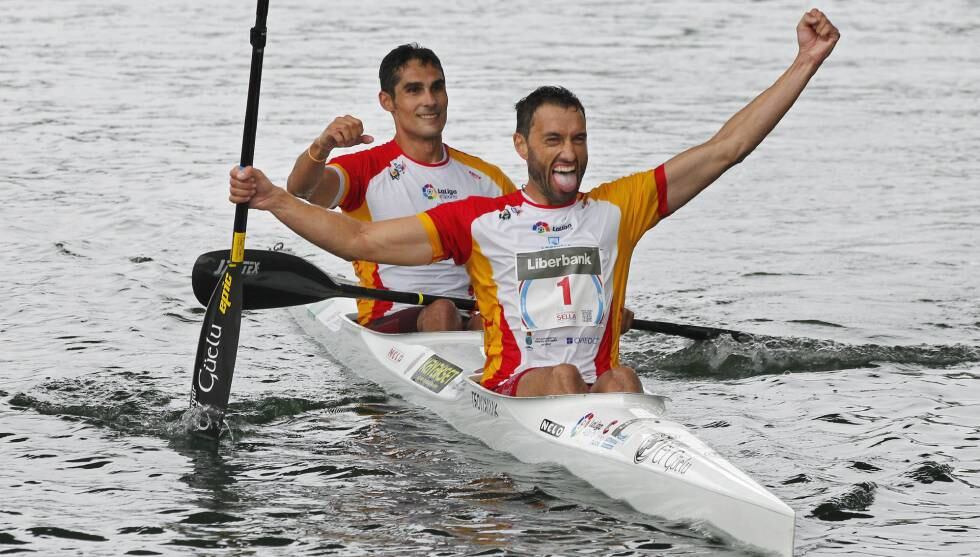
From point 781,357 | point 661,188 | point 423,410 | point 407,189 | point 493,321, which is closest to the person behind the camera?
point 661,188

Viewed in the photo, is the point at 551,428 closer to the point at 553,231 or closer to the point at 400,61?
the point at 553,231

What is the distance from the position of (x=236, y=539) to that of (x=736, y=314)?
5662 millimetres

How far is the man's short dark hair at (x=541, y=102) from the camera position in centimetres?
659

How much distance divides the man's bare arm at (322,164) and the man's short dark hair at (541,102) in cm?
121

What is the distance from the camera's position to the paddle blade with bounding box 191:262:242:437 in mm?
7789

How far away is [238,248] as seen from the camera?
25.0 feet

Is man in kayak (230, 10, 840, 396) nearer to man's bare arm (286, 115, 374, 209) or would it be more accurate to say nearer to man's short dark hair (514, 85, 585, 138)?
man's short dark hair (514, 85, 585, 138)

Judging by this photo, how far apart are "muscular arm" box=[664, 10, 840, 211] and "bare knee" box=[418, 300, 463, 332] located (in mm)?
2115

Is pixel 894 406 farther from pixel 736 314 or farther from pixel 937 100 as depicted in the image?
pixel 937 100

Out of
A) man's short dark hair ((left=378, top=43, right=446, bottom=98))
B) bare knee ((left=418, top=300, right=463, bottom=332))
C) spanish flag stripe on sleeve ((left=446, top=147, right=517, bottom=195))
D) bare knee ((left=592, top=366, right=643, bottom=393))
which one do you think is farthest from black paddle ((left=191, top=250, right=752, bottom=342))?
bare knee ((left=592, top=366, right=643, bottom=393))

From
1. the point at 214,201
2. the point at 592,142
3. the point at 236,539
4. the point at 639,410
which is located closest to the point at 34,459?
the point at 236,539

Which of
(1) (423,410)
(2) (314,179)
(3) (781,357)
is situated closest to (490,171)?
(2) (314,179)

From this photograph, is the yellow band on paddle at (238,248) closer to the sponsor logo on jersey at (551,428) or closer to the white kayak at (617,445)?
the white kayak at (617,445)

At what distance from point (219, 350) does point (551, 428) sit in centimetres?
197
